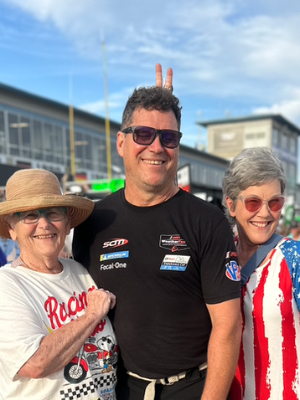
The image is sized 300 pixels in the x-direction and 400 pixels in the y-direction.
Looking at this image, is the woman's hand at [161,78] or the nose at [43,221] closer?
the nose at [43,221]

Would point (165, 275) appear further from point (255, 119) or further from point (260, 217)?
point (255, 119)

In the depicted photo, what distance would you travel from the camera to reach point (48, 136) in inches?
987

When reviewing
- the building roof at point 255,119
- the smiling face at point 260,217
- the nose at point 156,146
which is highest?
the building roof at point 255,119

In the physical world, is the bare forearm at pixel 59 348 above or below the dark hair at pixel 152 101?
below

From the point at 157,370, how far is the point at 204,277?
1.81ft

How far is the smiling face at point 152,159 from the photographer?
6.82 ft

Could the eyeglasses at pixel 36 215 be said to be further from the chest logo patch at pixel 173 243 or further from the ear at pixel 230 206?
the ear at pixel 230 206

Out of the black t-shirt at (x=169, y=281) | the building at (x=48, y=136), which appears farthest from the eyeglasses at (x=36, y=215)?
the building at (x=48, y=136)

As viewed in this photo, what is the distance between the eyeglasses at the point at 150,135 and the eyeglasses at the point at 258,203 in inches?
20.6

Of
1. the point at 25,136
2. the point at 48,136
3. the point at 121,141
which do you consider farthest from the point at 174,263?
the point at 48,136

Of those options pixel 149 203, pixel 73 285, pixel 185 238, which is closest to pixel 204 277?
pixel 185 238

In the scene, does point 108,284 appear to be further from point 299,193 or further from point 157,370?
point 299,193

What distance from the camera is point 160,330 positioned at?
1989mm

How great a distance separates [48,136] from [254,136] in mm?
49623
